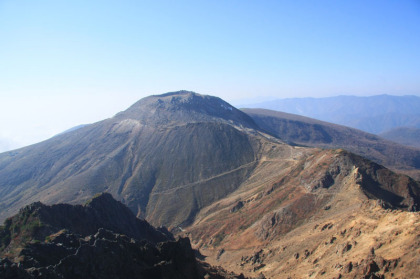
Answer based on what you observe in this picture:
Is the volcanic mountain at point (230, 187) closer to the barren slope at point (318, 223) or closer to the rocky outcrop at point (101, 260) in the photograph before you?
the barren slope at point (318, 223)

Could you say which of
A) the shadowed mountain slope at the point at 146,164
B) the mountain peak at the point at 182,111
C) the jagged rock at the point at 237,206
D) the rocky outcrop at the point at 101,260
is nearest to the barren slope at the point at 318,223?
the jagged rock at the point at 237,206

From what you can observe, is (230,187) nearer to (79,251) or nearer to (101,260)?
(101,260)

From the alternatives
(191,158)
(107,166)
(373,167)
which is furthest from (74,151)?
(373,167)

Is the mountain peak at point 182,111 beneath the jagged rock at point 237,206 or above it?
above

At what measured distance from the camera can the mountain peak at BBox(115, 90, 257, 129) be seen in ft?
491

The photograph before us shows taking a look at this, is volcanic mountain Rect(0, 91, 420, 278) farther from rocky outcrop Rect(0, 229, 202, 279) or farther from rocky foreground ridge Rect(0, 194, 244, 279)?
rocky foreground ridge Rect(0, 194, 244, 279)

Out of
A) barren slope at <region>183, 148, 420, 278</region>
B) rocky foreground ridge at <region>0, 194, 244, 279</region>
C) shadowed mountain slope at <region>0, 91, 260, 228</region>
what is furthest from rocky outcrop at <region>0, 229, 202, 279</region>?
shadowed mountain slope at <region>0, 91, 260, 228</region>

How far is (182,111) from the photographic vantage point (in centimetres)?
15712

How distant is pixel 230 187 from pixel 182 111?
69945mm

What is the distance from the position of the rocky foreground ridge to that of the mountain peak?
100586 millimetres

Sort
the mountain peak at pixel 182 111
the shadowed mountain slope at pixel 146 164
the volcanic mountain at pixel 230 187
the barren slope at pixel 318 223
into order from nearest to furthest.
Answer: the barren slope at pixel 318 223 → the volcanic mountain at pixel 230 187 → the shadowed mountain slope at pixel 146 164 → the mountain peak at pixel 182 111

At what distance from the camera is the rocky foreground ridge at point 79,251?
24719 mm

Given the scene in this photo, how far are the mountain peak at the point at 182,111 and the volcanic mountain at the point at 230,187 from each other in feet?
2.64

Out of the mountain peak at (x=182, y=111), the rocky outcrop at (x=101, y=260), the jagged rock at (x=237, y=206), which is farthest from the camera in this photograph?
the mountain peak at (x=182, y=111)
